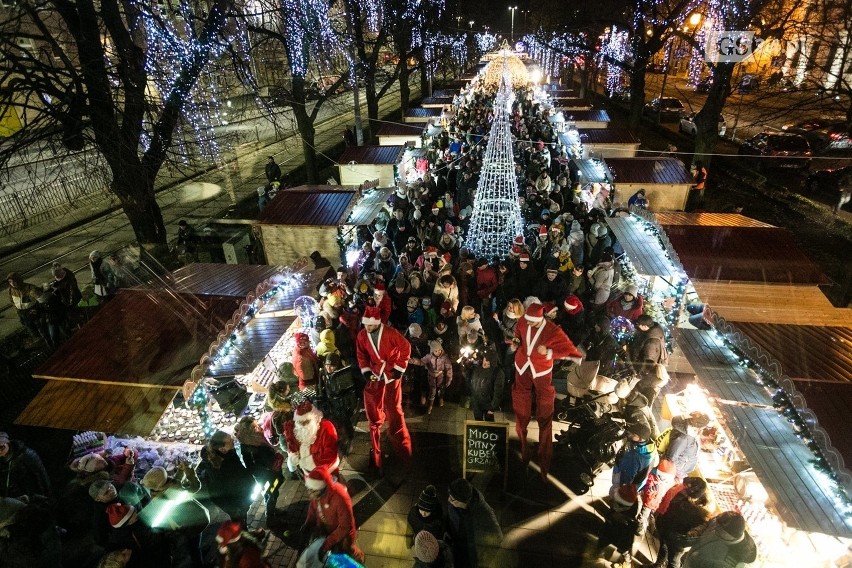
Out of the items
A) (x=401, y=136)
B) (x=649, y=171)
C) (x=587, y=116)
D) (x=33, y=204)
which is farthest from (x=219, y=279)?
(x=587, y=116)

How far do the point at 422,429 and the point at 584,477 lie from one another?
2257mm

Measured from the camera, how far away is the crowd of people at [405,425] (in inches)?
169

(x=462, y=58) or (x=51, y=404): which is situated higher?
(x=462, y=58)

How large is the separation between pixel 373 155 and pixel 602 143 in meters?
8.66

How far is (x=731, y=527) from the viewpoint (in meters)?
3.72

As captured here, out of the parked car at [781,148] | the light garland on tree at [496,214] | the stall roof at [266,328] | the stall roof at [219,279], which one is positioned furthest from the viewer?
the parked car at [781,148]

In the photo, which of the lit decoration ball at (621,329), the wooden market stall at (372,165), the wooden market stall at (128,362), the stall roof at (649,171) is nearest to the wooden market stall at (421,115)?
the wooden market stall at (372,165)

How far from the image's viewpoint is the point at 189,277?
26.1 ft

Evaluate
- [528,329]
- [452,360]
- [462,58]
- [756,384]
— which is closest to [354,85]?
[452,360]

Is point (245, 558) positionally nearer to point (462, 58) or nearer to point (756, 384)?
point (756, 384)

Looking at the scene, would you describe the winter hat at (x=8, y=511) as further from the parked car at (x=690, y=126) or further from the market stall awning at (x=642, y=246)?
the parked car at (x=690, y=126)

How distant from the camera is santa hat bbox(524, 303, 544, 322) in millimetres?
5312

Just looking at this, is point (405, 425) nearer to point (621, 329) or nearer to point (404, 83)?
point (621, 329)

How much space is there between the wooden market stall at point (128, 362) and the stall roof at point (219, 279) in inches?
14.5
